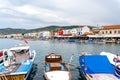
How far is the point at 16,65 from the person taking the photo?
81.8 feet

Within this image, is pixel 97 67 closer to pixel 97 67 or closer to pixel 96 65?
pixel 97 67

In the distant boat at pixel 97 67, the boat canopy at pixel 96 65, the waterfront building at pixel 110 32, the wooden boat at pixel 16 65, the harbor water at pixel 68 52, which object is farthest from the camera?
the waterfront building at pixel 110 32

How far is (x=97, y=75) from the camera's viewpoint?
21156 mm

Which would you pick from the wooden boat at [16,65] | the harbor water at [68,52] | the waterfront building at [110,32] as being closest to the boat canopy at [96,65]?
the harbor water at [68,52]

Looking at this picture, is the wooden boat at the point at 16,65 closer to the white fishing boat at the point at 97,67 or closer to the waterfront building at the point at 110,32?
the white fishing boat at the point at 97,67

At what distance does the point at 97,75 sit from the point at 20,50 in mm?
12791

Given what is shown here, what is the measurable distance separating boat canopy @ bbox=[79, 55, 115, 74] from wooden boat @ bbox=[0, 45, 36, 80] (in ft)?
21.3

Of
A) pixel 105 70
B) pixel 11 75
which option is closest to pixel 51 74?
pixel 11 75

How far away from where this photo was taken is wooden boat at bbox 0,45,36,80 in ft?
62.3

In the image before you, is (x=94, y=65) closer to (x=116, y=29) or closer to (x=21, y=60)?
(x=21, y=60)

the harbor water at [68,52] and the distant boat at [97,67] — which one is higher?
the distant boat at [97,67]

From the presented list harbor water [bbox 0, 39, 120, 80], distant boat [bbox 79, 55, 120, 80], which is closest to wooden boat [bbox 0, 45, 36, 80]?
harbor water [bbox 0, 39, 120, 80]

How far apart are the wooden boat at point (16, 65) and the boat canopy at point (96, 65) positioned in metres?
6.49

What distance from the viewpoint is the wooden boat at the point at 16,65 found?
19.0 m
